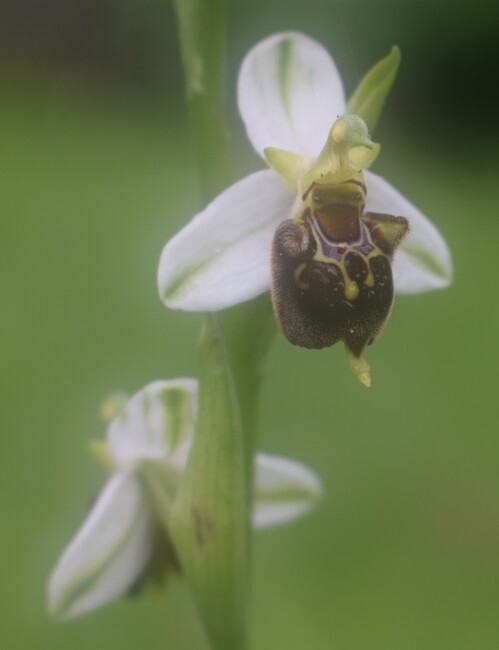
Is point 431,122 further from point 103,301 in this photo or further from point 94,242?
point 103,301

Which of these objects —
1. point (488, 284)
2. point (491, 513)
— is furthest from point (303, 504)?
point (488, 284)

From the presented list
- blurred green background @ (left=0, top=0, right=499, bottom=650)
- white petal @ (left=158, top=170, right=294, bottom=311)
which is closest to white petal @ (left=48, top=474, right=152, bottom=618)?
blurred green background @ (left=0, top=0, right=499, bottom=650)

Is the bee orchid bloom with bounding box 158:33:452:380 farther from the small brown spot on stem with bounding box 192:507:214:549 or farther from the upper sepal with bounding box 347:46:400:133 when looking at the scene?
the small brown spot on stem with bounding box 192:507:214:549

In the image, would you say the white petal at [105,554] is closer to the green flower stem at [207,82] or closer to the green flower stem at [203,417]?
the green flower stem at [203,417]

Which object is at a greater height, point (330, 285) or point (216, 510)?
point (330, 285)

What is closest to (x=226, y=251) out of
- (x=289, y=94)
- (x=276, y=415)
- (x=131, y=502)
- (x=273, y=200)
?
(x=273, y=200)

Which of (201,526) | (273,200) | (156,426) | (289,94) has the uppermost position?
(289,94)

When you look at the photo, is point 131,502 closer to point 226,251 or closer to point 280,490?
point 280,490
